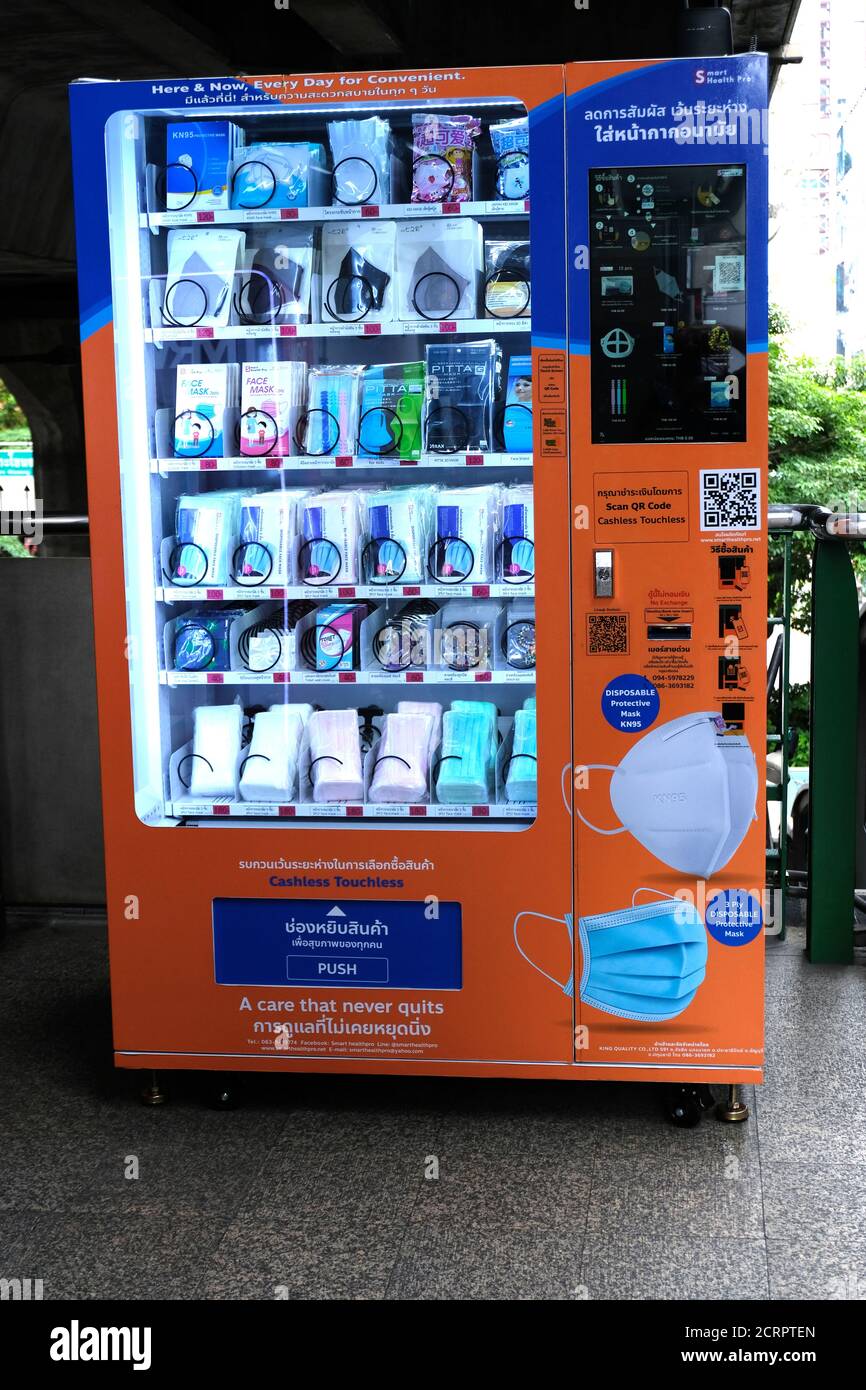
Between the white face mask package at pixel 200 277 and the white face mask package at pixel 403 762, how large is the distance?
102 centimetres

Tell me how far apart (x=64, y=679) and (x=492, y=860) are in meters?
2.14

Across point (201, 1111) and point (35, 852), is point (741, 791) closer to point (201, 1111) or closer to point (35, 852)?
point (201, 1111)

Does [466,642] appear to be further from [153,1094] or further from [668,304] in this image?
[153,1094]

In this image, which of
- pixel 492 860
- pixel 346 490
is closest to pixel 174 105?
pixel 346 490

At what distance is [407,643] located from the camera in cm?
312

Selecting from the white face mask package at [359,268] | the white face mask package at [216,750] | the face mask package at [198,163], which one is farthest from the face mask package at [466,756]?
the face mask package at [198,163]

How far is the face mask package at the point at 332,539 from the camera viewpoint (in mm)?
3037

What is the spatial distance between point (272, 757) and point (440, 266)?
1205 mm

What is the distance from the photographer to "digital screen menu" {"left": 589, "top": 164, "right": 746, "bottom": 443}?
8.89 feet

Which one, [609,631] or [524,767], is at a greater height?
[609,631]

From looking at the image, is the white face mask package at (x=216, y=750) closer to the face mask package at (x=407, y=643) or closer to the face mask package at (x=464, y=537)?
the face mask package at (x=407, y=643)

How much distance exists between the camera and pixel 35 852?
4.57 metres

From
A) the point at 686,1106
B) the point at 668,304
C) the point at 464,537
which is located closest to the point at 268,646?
the point at 464,537

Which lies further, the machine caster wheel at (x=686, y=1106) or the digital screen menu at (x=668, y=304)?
the machine caster wheel at (x=686, y=1106)
